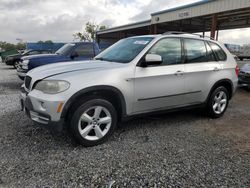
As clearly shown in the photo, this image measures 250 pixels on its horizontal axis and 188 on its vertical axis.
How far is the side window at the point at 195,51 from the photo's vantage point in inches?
174

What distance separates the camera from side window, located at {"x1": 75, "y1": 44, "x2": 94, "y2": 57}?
7989mm

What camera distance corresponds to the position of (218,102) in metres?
5.06

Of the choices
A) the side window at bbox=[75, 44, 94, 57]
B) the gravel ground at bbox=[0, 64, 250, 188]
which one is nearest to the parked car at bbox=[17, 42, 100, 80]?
the side window at bbox=[75, 44, 94, 57]

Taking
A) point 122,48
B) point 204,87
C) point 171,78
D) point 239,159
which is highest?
point 122,48

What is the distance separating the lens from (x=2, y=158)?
3.11 meters

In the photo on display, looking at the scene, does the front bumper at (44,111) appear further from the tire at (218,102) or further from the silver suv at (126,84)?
the tire at (218,102)

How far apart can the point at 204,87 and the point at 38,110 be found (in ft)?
10.4

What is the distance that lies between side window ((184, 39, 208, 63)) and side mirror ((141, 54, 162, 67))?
0.90 meters

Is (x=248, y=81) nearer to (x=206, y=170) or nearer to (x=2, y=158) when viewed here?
(x=206, y=170)

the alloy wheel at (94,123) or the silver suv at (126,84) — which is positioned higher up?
the silver suv at (126,84)

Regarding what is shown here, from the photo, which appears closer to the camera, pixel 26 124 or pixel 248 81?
pixel 26 124

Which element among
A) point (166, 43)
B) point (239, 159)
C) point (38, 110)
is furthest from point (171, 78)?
point (38, 110)

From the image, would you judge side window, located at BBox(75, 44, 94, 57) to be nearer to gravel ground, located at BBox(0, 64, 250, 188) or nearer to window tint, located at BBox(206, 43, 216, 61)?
gravel ground, located at BBox(0, 64, 250, 188)

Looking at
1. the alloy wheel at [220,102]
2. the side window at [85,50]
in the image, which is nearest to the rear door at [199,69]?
the alloy wheel at [220,102]
